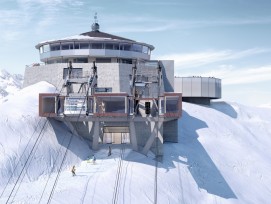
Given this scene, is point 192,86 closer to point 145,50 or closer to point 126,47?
point 145,50

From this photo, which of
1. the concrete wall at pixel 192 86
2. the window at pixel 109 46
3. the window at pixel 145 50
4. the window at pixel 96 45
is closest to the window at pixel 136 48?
the window at pixel 145 50

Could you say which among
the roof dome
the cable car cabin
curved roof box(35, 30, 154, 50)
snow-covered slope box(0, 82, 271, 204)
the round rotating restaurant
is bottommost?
snow-covered slope box(0, 82, 271, 204)

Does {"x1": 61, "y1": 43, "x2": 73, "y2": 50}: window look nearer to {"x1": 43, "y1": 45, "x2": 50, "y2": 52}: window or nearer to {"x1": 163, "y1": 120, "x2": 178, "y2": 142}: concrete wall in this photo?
{"x1": 43, "y1": 45, "x2": 50, "y2": 52}: window

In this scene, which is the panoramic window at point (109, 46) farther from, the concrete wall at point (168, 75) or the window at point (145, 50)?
the concrete wall at point (168, 75)

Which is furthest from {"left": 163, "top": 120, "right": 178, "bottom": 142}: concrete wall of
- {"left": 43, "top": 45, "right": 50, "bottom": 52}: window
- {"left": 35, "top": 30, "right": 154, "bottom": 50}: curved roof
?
{"left": 43, "top": 45, "right": 50, "bottom": 52}: window

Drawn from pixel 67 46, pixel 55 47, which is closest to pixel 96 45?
pixel 67 46

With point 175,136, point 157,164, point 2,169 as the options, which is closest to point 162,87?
point 175,136
